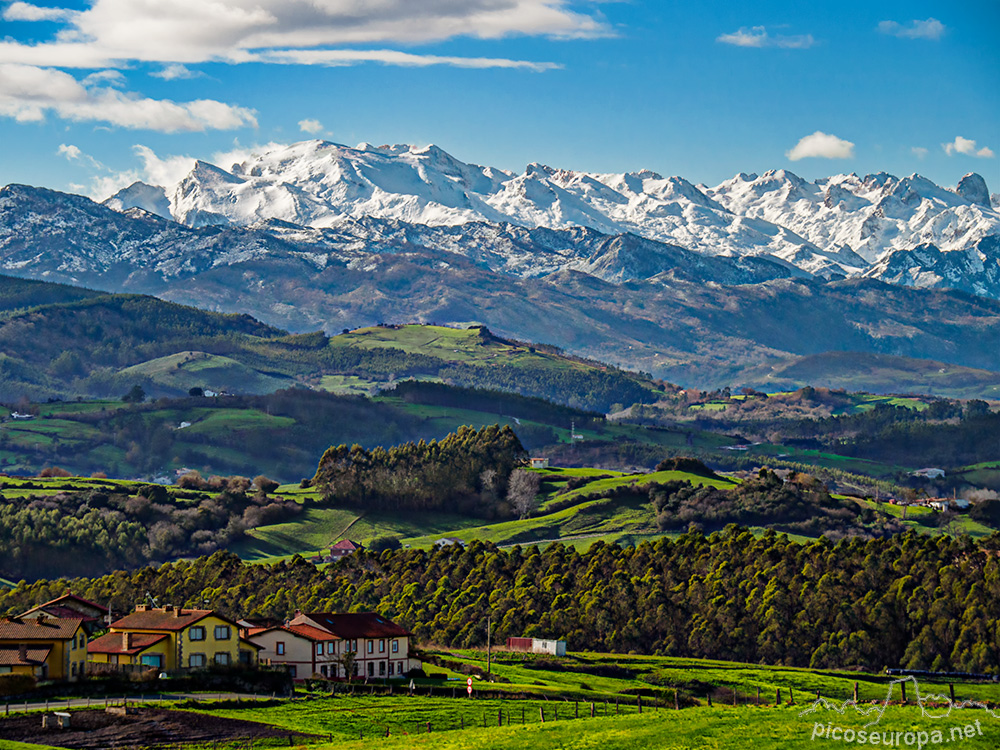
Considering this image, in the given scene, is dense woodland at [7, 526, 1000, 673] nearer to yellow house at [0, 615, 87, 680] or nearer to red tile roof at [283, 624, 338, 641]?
red tile roof at [283, 624, 338, 641]

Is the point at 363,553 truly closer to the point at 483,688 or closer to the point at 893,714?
the point at 483,688

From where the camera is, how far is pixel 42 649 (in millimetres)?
83625

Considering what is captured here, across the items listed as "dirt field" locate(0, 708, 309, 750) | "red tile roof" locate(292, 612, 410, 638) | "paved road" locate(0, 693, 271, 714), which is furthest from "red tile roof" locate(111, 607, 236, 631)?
"dirt field" locate(0, 708, 309, 750)

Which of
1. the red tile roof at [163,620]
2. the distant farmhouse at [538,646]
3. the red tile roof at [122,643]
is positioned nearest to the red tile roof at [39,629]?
the red tile roof at [122,643]

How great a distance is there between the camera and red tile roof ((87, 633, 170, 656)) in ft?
288

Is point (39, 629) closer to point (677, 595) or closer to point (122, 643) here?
point (122, 643)

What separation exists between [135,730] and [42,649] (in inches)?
680

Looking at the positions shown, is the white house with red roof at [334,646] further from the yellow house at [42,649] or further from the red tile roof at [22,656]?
the red tile roof at [22,656]

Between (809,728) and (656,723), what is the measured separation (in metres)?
7.15

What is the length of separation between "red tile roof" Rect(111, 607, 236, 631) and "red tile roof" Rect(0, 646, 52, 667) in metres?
8.07

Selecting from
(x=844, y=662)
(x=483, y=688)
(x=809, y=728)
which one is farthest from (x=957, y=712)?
(x=844, y=662)

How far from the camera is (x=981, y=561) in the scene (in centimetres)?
13825

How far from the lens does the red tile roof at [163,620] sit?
9025cm

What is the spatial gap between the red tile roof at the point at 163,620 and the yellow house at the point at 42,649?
491 centimetres
